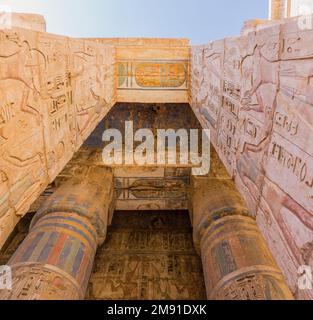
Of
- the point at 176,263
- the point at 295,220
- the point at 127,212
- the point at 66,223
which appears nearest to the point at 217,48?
the point at 295,220

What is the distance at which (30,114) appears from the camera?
1829mm

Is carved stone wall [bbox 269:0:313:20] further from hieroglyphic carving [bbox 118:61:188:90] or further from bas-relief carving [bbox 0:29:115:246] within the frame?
bas-relief carving [bbox 0:29:115:246]

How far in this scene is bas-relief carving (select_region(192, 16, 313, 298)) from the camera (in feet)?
3.90

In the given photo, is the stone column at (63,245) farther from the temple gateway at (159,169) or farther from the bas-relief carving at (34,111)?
the bas-relief carving at (34,111)

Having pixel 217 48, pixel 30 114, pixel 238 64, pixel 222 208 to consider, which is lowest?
pixel 222 208

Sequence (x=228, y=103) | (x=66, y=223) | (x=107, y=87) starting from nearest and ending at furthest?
1. (x=228, y=103)
2. (x=66, y=223)
3. (x=107, y=87)

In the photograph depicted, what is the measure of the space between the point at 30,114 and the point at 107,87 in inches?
96.8

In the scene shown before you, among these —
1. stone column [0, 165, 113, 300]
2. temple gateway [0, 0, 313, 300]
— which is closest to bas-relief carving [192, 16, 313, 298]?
temple gateway [0, 0, 313, 300]

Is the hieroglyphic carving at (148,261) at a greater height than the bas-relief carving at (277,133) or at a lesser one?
lesser

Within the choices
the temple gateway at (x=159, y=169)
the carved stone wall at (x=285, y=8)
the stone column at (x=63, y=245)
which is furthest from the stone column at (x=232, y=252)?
the carved stone wall at (x=285, y=8)

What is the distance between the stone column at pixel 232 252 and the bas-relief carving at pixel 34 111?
1643 mm

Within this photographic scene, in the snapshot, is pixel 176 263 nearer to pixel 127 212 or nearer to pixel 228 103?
pixel 127 212

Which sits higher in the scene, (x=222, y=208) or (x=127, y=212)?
(x=222, y=208)

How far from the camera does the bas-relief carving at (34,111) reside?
155cm
